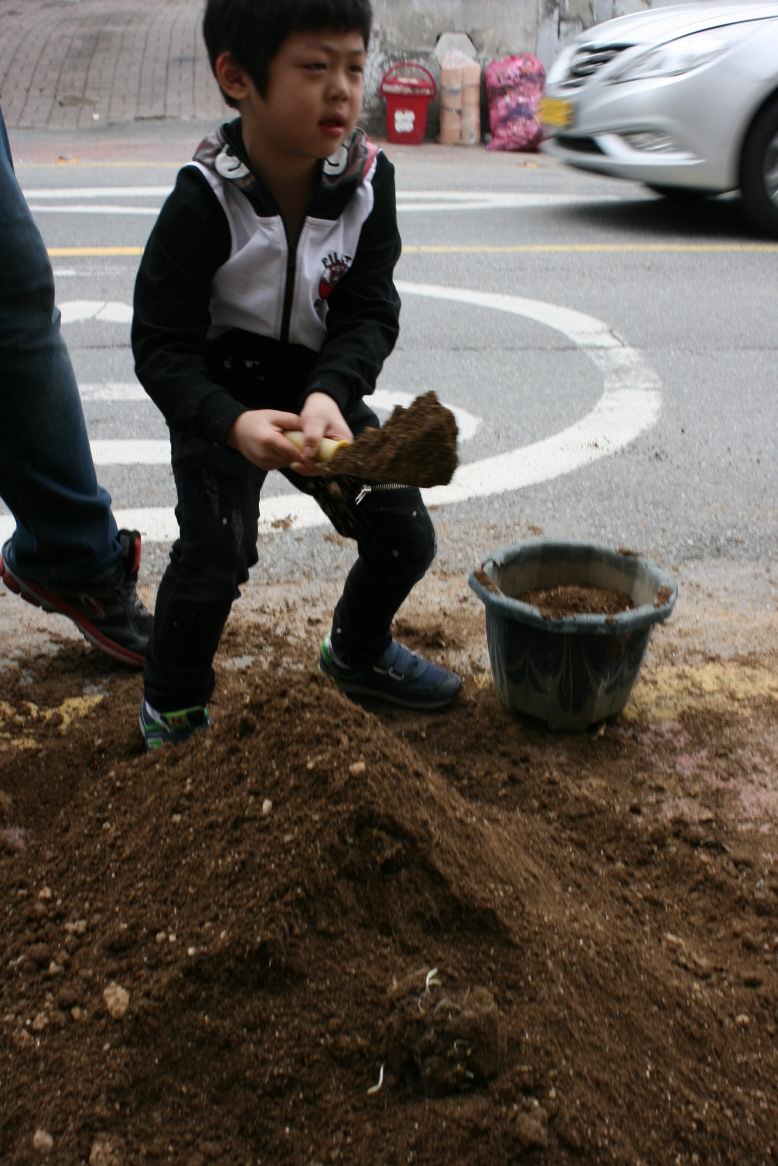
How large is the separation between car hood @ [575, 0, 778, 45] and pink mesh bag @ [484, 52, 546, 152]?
Answer: 446 centimetres

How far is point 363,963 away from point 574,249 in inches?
259

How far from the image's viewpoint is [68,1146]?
1.66 metres

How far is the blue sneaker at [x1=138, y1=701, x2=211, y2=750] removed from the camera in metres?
2.65

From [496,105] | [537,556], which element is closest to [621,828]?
[537,556]

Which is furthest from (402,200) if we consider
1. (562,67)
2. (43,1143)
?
(43,1143)

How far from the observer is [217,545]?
2.55 metres

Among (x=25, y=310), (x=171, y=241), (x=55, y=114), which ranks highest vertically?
(x=171, y=241)

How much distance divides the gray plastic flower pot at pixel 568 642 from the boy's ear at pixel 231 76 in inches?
46.7

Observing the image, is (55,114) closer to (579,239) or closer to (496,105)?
(496,105)

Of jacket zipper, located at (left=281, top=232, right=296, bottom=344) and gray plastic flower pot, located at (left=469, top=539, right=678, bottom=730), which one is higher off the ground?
jacket zipper, located at (left=281, top=232, right=296, bottom=344)

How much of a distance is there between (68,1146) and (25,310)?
189cm

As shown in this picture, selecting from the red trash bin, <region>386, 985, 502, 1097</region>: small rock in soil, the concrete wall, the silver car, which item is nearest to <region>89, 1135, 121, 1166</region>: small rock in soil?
<region>386, 985, 502, 1097</region>: small rock in soil

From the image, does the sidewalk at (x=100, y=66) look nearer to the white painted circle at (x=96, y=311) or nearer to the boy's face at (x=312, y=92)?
the white painted circle at (x=96, y=311)

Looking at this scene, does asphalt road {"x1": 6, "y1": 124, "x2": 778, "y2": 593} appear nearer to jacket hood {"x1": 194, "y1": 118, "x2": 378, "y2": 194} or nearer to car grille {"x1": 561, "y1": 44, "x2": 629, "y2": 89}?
car grille {"x1": 561, "y1": 44, "x2": 629, "y2": 89}
